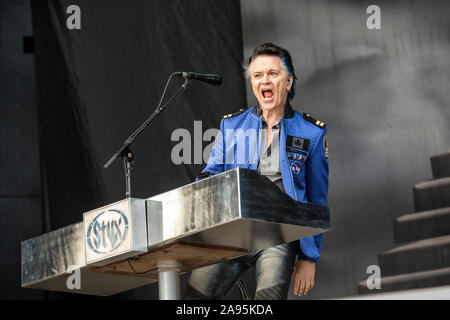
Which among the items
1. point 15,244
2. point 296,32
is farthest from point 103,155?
point 296,32

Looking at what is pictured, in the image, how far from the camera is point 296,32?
4145 mm

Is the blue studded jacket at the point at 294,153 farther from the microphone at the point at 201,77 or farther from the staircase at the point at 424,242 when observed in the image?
the staircase at the point at 424,242

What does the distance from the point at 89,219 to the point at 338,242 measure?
218cm

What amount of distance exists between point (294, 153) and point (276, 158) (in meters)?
0.06

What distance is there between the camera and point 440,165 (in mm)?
3504

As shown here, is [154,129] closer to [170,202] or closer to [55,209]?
[55,209]

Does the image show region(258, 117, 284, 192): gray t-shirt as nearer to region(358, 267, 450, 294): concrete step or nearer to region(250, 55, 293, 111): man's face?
region(250, 55, 293, 111): man's face

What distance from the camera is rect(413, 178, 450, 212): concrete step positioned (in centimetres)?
343

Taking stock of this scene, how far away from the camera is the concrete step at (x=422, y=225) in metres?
3.38

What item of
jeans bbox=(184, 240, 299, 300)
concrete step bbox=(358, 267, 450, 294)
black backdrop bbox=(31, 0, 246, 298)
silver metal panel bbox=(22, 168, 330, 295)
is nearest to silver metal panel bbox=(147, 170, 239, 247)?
silver metal panel bbox=(22, 168, 330, 295)

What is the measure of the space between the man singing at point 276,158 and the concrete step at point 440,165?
144 cm

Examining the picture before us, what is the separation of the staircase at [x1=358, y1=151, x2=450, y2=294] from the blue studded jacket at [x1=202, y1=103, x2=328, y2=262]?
1322 mm

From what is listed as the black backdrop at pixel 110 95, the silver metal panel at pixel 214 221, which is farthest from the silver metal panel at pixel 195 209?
the black backdrop at pixel 110 95

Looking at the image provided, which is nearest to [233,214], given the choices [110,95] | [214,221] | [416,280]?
[214,221]
